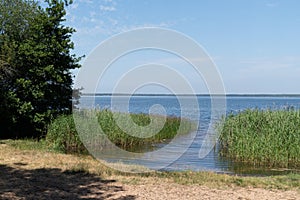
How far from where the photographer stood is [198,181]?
8.06 m

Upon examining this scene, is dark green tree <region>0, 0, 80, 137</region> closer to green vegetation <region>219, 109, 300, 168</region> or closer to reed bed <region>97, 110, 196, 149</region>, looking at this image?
reed bed <region>97, 110, 196, 149</region>

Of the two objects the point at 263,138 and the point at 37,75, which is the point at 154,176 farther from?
the point at 37,75

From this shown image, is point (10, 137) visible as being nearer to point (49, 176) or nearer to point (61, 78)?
point (61, 78)

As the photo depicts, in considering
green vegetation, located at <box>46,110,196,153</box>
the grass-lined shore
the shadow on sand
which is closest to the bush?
green vegetation, located at <box>46,110,196,153</box>

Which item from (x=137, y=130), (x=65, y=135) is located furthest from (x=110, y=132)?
(x=137, y=130)

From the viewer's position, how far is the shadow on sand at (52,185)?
252 inches

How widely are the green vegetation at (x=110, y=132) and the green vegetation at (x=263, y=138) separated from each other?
4719 mm

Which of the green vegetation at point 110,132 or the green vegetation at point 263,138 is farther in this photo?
the green vegetation at point 110,132

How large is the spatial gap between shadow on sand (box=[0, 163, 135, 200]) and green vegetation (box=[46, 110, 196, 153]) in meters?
5.14

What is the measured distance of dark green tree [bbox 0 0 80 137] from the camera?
15.5 metres

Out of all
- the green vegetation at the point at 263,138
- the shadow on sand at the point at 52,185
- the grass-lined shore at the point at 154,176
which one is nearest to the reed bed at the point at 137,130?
the green vegetation at the point at 263,138

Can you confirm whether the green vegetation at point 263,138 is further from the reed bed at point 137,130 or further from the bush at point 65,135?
the bush at point 65,135

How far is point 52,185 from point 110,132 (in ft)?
33.1

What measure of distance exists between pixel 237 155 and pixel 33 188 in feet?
31.0
